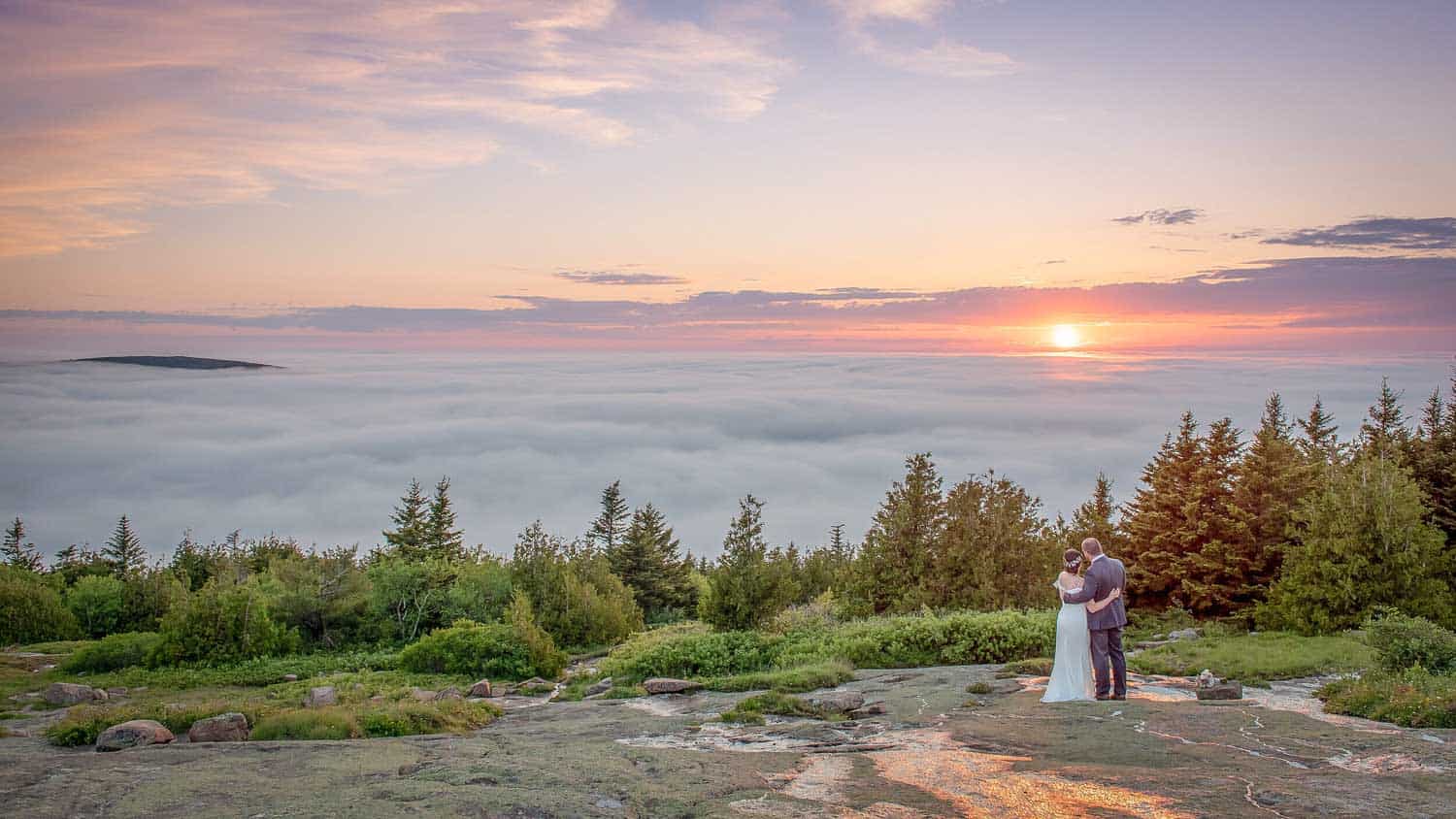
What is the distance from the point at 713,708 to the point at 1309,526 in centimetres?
1536

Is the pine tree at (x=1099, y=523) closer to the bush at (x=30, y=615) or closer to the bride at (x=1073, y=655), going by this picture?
the bride at (x=1073, y=655)

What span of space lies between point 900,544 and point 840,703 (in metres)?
13.4

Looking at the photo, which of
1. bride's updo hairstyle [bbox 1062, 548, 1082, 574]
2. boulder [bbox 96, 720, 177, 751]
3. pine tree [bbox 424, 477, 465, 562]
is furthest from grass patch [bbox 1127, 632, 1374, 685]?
pine tree [bbox 424, 477, 465, 562]

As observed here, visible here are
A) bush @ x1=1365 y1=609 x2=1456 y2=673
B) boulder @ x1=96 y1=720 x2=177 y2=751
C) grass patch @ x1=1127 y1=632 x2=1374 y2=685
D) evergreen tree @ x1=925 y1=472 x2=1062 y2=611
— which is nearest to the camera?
boulder @ x1=96 y1=720 x2=177 y2=751

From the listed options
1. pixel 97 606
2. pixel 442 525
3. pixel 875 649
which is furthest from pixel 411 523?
pixel 875 649

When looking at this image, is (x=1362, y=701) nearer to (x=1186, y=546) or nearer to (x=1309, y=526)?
(x=1309, y=526)

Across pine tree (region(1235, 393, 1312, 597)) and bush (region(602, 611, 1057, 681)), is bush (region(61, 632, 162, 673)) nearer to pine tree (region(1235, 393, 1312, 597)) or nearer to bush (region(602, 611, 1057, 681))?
bush (region(602, 611, 1057, 681))

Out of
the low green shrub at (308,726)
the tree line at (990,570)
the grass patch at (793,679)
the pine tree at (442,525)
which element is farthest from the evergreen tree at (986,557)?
the pine tree at (442,525)

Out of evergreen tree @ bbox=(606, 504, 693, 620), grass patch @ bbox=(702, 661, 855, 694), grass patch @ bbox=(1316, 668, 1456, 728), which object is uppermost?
grass patch @ bbox=(1316, 668, 1456, 728)

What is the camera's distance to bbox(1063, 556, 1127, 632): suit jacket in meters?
12.0

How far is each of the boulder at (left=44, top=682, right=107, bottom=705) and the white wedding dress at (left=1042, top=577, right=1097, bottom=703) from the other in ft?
59.4

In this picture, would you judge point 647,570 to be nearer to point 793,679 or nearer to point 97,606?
point 97,606

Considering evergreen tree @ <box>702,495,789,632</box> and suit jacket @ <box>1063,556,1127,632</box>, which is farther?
evergreen tree @ <box>702,495,789,632</box>

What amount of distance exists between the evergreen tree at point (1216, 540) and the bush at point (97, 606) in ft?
114
